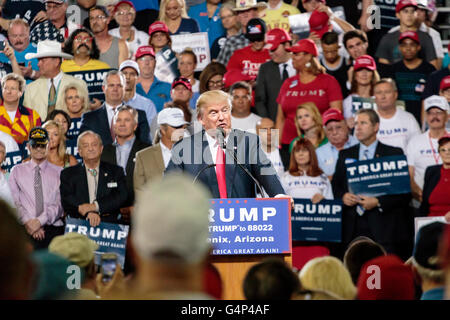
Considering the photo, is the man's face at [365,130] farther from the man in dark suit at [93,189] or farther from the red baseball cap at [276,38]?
the man in dark suit at [93,189]

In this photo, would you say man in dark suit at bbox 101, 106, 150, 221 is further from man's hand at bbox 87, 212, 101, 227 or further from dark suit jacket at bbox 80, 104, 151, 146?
man's hand at bbox 87, 212, 101, 227

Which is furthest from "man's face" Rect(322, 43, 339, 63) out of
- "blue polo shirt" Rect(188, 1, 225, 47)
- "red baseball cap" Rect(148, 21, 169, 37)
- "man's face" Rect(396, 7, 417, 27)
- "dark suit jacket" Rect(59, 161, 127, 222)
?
"dark suit jacket" Rect(59, 161, 127, 222)

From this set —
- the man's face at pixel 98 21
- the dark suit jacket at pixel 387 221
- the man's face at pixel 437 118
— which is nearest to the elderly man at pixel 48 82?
the man's face at pixel 98 21

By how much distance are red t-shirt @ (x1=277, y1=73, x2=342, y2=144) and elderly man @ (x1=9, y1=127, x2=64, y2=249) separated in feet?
8.25

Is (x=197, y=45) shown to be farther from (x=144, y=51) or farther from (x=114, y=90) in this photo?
(x=114, y=90)

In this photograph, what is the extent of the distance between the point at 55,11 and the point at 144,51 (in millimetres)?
1774

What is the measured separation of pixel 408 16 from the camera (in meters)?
10.4

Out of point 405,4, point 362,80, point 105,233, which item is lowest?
point 105,233

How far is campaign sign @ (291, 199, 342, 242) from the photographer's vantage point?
8.32 meters

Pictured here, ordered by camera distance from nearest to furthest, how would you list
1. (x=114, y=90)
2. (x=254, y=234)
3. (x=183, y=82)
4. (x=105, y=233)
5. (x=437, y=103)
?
(x=254, y=234)
(x=105, y=233)
(x=437, y=103)
(x=114, y=90)
(x=183, y=82)

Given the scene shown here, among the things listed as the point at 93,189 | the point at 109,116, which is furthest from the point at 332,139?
the point at 93,189

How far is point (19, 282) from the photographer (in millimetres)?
2211
